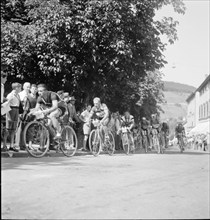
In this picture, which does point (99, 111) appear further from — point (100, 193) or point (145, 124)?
point (100, 193)

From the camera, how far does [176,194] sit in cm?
550

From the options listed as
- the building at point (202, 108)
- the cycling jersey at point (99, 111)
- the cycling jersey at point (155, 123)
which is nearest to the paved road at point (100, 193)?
the cycling jersey at point (99, 111)

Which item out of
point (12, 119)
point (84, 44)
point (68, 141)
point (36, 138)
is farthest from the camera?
point (84, 44)

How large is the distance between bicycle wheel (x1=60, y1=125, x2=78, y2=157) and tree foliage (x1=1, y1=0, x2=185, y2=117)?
7.40m

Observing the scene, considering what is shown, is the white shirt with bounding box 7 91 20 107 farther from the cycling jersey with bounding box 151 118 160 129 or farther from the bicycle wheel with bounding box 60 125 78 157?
the cycling jersey with bounding box 151 118 160 129

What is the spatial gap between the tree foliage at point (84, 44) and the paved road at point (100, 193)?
1092cm

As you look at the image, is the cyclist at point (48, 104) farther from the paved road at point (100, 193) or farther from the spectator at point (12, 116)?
the paved road at point (100, 193)

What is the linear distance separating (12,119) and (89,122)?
3159 millimetres

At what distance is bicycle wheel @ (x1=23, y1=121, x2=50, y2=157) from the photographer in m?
9.76

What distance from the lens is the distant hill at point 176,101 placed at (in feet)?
478

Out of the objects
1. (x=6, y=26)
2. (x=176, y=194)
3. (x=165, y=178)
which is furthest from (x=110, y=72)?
(x=176, y=194)

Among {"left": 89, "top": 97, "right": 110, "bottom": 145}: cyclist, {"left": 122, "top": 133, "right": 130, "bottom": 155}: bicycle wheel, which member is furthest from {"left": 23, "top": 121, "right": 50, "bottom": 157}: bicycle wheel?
{"left": 122, "top": 133, "right": 130, "bottom": 155}: bicycle wheel

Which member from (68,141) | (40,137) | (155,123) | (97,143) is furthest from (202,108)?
(40,137)

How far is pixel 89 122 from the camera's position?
42.5ft
